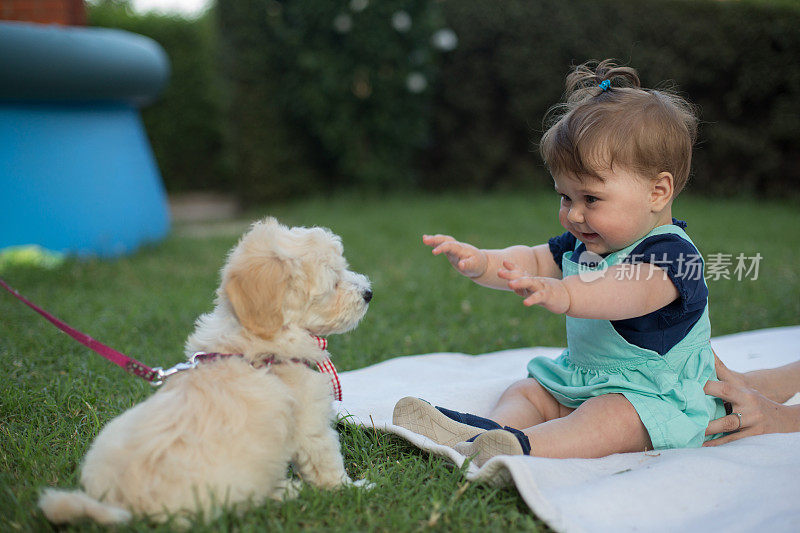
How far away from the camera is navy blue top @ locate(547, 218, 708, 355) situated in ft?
8.39

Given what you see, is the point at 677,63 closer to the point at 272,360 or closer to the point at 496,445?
the point at 496,445

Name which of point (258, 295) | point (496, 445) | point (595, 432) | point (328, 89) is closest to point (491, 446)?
point (496, 445)

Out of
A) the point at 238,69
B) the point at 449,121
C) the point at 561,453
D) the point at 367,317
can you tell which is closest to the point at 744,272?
the point at 367,317

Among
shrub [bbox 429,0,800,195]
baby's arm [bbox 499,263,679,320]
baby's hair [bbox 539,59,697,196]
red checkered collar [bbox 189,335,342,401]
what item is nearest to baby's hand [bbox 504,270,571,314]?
baby's arm [bbox 499,263,679,320]

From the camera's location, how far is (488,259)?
9.96 ft

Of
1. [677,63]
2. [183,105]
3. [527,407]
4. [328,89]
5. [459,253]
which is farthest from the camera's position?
[183,105]

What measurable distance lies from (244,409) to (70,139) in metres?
5.61

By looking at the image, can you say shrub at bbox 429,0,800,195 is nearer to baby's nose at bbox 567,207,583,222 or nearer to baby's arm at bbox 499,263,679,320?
baby's nose at bbox 567,207,583,222

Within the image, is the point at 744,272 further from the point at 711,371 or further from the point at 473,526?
the point at 473,526

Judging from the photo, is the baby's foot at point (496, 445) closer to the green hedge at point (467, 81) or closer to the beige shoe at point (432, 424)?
the beige shoe at point (432, 424)

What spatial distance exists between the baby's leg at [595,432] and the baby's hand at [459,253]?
0.75 metres

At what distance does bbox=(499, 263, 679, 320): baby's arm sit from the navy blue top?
0.16 ft

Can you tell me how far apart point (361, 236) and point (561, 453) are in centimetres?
547

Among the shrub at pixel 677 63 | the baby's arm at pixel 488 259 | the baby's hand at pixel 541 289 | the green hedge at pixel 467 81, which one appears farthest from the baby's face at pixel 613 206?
the shrub at pixel 677 63
